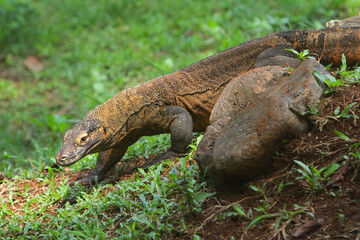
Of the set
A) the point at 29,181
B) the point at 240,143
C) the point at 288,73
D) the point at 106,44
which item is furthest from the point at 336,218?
the point at 106,44

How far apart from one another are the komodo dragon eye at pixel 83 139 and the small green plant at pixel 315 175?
2363 mm

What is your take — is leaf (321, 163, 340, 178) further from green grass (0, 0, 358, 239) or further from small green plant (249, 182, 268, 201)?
green grass (0, 0, 358, 239)

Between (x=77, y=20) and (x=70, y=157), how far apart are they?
7.26 meters

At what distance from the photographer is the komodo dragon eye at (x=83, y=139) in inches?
167

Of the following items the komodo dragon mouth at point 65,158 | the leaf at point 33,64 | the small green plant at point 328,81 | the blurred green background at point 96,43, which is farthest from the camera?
the leaf at point 33,64

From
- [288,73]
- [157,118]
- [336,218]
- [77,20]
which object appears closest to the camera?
[336,218]

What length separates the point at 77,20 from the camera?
417 inches

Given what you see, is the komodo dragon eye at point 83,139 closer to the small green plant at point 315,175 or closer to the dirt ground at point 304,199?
the dirt ground at point 304,199

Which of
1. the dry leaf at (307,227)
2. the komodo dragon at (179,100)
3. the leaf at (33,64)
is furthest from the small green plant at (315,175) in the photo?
the leaf at (33,64)

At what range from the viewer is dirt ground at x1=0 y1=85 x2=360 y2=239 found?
2375 mm

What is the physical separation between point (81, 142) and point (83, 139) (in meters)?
0.04

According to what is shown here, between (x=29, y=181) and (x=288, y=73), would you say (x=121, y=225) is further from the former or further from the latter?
(x=29, y=181)

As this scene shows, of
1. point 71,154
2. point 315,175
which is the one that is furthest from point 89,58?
point 315,175

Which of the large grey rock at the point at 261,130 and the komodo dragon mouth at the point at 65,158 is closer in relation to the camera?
the large grey rock at the point at 261,130
